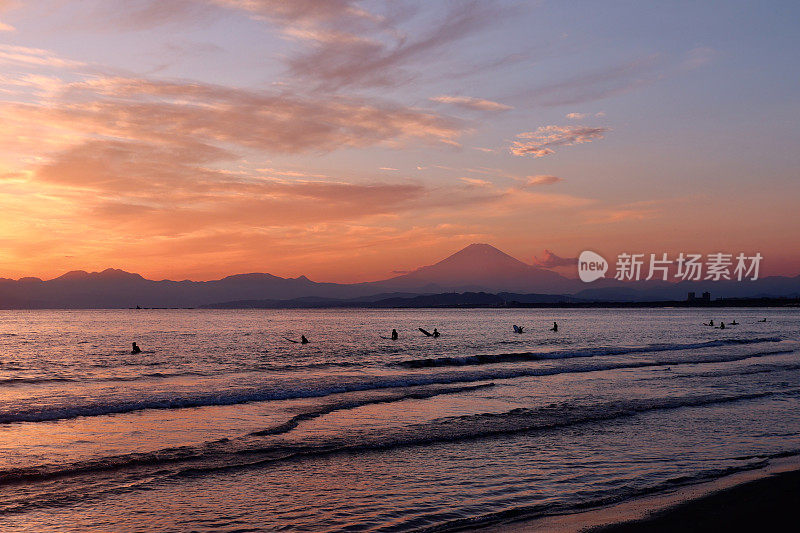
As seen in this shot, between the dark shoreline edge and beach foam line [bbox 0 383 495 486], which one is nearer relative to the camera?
the dark shoreline edge

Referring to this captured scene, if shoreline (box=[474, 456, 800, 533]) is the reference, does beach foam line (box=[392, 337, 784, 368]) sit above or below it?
below

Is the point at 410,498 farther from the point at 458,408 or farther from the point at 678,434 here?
the point at 458,408

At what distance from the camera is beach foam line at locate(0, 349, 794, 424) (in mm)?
21147

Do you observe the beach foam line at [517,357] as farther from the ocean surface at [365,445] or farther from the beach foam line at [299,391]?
the ocean surface at [365,445]

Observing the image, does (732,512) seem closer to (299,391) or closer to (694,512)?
(694,512)

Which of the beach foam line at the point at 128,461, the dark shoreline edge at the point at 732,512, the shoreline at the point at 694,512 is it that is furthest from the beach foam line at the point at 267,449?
the dark shoreline edge at the point at 732,512

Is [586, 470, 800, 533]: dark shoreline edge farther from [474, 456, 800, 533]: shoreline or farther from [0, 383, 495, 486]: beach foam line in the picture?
[0, 383, 495, 486]: beach foam line

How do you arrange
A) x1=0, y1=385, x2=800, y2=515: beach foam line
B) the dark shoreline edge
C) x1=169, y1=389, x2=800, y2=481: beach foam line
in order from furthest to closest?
x1=169, y1=389, x2=800, y2=481: beach foam line → x1=0, y1=385, x2=800, y2=515: beach foam line → the dark shoreline edge

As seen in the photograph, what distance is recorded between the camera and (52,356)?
49781 millimetres

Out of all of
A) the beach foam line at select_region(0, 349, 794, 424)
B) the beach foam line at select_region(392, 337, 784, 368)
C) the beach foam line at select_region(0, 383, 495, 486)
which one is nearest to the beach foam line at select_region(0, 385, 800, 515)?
the beach foam line at select_region(0, 383, 495, 486)

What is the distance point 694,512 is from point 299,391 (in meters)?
20.0

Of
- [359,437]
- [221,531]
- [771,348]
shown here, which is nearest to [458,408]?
[359,437]

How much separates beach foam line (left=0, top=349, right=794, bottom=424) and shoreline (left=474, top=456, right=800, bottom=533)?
1721 cm

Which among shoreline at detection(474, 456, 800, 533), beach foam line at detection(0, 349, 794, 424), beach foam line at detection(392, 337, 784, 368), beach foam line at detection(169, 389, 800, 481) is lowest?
beach foam line at detection(392, 337, 784, 368)
